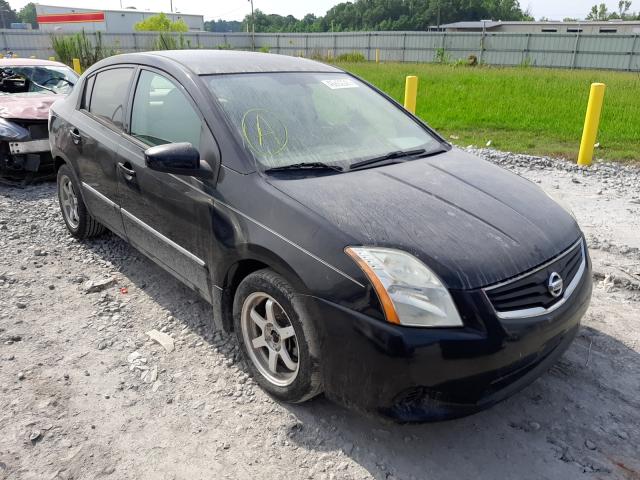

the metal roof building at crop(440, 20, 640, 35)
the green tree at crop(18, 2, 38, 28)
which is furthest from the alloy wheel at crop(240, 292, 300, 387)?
the green tree at crop(18, 2, 38, 28)

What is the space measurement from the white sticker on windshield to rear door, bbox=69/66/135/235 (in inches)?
54.5

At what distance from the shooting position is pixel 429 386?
7.10ft

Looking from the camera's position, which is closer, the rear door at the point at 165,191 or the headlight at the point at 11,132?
the rear door at the point at 165,191

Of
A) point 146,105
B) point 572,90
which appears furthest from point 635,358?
point 572,90

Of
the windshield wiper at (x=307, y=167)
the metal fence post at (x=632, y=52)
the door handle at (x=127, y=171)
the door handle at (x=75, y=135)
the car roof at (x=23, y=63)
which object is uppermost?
the metal fence post at (x=632, y=52)

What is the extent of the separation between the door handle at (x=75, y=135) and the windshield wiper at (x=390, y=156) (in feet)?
8.04

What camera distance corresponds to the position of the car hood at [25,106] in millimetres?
6340

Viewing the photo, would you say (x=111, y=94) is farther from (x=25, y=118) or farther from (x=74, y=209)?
(x=25, y=118)

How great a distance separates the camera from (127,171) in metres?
3.53

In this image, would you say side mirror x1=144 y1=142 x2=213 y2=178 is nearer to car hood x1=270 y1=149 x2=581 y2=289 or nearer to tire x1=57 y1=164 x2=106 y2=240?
car hood x1=270 y1=149 x2=581 y2=289

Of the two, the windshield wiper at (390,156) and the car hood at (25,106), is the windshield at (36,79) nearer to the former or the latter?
the car hood at (25,106)

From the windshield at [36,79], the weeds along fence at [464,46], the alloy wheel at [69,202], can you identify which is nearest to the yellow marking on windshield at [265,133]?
the alloy wheel at [69,202]

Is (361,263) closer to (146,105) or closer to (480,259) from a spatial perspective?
(480,259)

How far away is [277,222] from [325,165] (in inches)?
22.3
